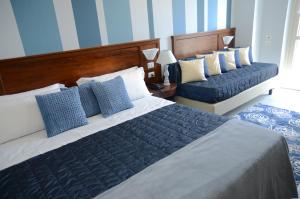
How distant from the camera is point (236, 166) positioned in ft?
4.25

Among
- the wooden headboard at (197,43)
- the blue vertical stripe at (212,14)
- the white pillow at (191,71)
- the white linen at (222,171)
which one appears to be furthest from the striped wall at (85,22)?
the white linen at (222,171)

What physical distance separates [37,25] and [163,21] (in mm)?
1761

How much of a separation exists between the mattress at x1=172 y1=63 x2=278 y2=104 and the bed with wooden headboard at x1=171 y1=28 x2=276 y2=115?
2.7 inches

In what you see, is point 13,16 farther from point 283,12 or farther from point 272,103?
point 283,12

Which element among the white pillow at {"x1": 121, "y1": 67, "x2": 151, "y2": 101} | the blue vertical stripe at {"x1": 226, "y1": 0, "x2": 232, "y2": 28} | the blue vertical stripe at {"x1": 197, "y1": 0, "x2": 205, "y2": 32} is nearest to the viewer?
the white pillow at {"x1": 121, "y1": 67, "x2": 151, "y2": 101}

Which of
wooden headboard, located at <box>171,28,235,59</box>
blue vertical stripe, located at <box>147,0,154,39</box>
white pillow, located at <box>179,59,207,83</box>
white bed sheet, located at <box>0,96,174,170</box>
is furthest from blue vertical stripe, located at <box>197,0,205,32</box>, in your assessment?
white bed sheet, located at <box>0,96,174,170</box>

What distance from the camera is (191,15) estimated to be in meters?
3.67

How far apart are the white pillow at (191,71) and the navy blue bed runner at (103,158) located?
128 centimetres

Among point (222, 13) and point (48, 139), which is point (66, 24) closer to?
point (48, 139)

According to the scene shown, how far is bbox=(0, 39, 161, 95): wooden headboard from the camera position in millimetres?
2137

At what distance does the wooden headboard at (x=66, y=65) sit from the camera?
84.1 inches

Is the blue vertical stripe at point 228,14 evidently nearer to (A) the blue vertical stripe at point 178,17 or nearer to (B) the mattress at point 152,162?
(A) the blue vertical stripe at point 178,17

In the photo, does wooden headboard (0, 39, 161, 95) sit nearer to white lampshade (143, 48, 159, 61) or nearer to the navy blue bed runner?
white lampshade (143, 48, 159, 61)

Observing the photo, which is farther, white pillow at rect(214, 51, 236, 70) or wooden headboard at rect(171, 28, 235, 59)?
white pillow at rect(214, 51, 236, 70)
